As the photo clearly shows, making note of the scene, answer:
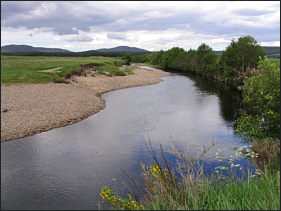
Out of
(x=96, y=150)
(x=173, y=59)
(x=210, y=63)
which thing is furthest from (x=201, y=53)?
(x=96, y=150)

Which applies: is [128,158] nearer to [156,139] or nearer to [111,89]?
[156,139]

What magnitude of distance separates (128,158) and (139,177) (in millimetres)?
2416

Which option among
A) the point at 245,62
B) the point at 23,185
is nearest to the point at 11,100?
the point at 23,185

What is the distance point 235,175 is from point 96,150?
862cm

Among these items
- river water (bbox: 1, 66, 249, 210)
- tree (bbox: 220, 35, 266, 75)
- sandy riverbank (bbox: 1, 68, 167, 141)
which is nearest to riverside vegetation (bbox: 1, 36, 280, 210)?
river water (bbox: 1, 66, 249, 210)

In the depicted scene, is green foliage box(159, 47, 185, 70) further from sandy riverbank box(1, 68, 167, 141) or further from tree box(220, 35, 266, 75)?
sandy riverbank box(1, 68, 167, 141)

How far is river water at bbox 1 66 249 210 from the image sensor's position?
10617 millimetres

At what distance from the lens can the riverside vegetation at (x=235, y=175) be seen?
243 inches

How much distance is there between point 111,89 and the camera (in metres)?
39.3

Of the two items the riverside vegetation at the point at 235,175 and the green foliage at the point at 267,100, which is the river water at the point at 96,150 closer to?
the riverside vegetation at the point at 235,175

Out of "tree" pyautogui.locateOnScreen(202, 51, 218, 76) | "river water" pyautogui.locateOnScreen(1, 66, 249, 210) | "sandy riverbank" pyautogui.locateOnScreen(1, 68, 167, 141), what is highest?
"tree" pyautogui.locateOnScreen(202, 51, 218, 76)

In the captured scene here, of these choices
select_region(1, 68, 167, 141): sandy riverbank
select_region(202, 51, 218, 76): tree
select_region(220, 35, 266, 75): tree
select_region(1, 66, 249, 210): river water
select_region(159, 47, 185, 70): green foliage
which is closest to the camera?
select_region(1, 66, 249, 210): river water

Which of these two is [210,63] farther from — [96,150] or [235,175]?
[235,175]

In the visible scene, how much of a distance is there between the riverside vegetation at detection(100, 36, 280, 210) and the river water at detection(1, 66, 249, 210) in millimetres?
955
